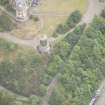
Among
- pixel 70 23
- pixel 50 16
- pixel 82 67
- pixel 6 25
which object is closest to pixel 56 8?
pixel 50 16

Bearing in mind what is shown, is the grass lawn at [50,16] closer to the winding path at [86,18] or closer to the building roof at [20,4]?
the winding path at [86,18]

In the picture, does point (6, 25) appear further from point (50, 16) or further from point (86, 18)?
point (86, 18)

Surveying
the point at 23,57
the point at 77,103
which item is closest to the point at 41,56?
the point at 23,57

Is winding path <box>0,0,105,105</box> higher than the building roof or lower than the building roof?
lower

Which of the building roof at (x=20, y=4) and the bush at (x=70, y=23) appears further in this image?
the bush at (x=70, y=23)

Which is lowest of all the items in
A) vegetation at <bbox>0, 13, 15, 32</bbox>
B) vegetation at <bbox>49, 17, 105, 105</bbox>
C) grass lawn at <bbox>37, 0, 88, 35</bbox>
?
vegetation at <bbox>49, 17, 105, 105</bbox>

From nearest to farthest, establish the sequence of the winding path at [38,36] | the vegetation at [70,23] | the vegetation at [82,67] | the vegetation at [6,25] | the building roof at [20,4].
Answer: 1. the vegetation at [82,67]
2. the winding path at [38,36]
3. the building roof at [20,4]
4. the vegetation at [6,25]
5. the vegetation at [70,23]

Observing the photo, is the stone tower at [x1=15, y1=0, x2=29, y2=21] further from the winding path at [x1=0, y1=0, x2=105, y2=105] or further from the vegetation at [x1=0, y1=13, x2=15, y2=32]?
the winding path at [x1=0, y1=0, x2=105, y2=105]

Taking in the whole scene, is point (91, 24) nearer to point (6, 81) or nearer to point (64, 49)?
point (64, 49)

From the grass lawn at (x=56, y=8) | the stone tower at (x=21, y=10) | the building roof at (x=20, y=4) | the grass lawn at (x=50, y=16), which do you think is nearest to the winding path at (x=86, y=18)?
the grass lawn at (x=50, y=16)

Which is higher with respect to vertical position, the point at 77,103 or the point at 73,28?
the point at 73,28

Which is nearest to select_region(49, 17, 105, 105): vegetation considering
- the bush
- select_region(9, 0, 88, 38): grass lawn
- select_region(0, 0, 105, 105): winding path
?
select_region(0, 0, 105, 105): winding path
